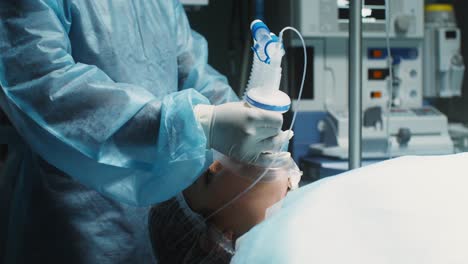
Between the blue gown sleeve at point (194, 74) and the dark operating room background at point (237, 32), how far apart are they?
99 cm

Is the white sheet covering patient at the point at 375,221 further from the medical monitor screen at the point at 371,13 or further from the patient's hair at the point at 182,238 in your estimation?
the medical monitor screen at the point at 371,13

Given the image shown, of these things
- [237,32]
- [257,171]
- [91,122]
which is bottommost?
[257,171]

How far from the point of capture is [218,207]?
1087mm

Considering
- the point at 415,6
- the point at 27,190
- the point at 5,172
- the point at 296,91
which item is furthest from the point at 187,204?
the point at 415,6

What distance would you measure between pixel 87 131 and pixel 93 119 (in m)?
0.02

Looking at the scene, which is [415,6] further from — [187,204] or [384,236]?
[384,236]

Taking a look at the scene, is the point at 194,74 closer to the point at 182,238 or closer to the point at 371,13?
the point at 182,238

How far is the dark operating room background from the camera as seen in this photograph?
262cm

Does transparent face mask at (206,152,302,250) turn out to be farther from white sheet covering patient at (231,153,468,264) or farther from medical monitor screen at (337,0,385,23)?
medical monitor screen at (337,0,385,23)

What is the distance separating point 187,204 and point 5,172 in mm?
536

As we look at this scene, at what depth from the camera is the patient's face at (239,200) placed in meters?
1.07

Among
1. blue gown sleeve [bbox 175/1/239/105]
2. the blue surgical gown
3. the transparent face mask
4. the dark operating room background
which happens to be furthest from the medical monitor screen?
the transparent face mask

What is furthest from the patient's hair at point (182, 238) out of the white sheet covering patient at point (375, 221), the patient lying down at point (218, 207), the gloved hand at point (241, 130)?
the white sheet covering patient at point (375, 221)

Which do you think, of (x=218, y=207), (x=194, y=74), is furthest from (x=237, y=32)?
(x=218, y=207)
